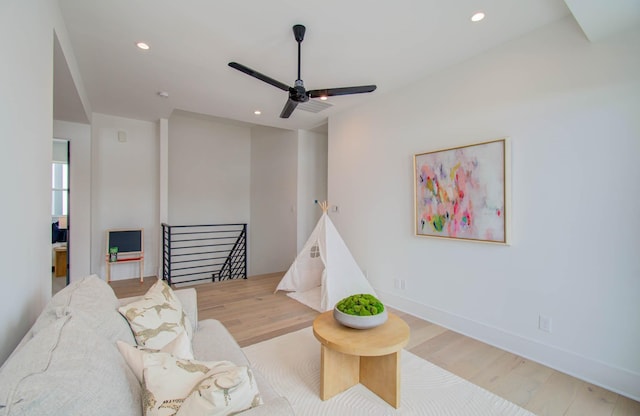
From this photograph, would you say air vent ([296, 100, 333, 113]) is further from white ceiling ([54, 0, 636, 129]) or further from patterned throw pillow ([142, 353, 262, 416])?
patterned throw pillow ([142, 353, 262, 416])

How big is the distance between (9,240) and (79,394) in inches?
35.0

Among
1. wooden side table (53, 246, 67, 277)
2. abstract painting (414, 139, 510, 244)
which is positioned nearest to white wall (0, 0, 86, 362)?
abstract painting (414, 139, 510, 244)

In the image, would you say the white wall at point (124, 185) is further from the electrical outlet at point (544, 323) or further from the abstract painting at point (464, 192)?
the electrical outlet at point (544, 323)

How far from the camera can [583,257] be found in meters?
2.22

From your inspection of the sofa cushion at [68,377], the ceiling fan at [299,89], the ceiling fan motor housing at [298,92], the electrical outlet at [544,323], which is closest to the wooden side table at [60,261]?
the ceiling fan at [299,89]

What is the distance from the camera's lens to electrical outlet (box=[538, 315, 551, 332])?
2.38 meters

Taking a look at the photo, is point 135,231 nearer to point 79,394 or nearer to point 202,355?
point 202,355

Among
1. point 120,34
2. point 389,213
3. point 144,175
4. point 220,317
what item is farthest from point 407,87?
point 144,175

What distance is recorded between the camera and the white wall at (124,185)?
187 inches

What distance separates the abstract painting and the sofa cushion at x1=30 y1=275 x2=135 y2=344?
282 centimetres

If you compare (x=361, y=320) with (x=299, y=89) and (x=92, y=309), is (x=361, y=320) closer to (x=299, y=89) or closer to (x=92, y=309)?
(x=92, y=309)

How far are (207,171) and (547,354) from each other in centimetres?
623

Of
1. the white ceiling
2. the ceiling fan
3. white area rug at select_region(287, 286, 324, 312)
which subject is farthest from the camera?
white area rug at select_region(287, 286, 324, 312)

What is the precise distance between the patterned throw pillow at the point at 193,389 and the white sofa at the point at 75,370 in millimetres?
50
